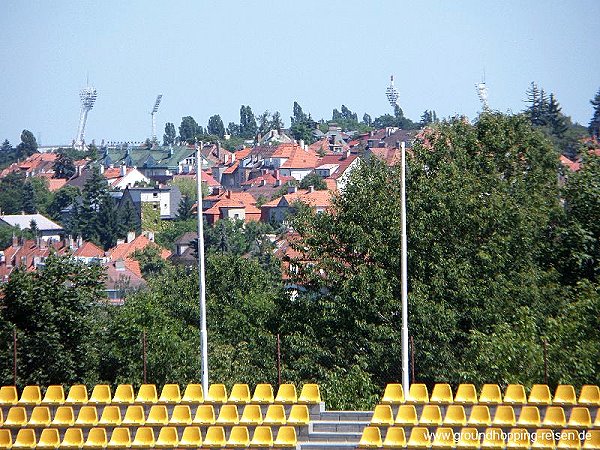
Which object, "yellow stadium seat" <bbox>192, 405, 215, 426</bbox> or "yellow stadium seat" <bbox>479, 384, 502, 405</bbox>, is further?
"yellow stadium seat" <bbox>192, 405, 215, 426</bbox>

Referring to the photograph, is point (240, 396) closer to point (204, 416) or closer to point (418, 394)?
point (204, 416)

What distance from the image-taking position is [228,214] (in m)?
132

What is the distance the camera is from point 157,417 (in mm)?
21062

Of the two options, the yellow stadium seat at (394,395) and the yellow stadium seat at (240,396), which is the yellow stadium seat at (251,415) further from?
the yellow stadium seat at (394,395)

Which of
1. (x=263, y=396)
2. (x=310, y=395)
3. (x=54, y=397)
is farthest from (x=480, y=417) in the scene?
(x=54, y=397)

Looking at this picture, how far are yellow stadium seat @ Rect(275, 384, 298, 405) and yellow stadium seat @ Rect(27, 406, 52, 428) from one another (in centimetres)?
430

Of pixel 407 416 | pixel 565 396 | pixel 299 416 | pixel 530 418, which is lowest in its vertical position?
pixel 299 416

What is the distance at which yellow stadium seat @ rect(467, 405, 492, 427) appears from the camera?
63.6ft

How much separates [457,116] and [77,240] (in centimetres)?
7383

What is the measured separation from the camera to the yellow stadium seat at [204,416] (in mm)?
20672

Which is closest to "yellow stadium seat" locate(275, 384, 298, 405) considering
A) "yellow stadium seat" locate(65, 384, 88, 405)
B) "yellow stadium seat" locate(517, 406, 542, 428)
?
"yellow stadium seat" locate(65, 384, 88, 405)

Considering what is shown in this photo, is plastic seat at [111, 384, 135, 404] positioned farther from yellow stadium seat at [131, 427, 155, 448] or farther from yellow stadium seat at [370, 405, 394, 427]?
yellow stadium seat at [370, 405, 394, 427]

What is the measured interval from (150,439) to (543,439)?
6.74 metres

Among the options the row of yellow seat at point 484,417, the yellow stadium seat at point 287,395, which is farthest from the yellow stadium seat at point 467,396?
the yellow stadium seat at point 287,395
